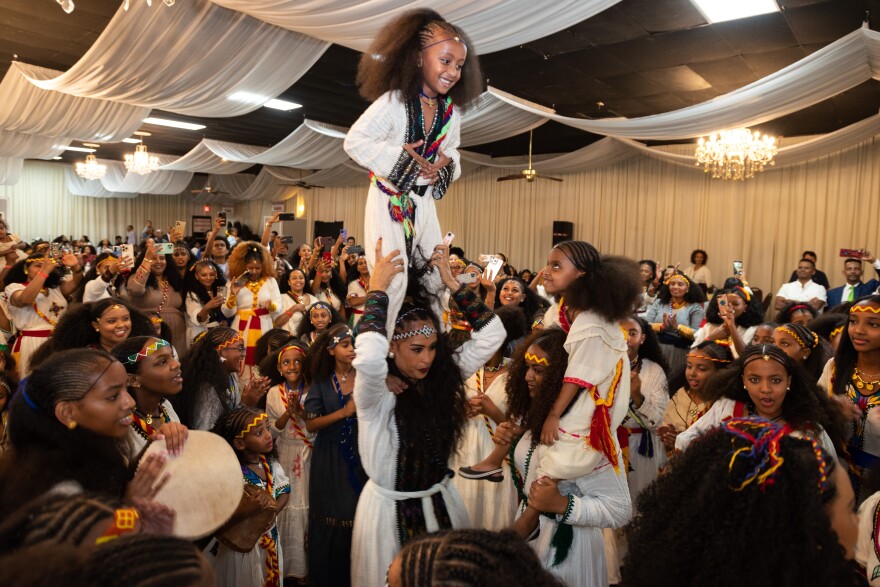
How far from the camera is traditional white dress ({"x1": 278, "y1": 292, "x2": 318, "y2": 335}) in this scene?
5991mm

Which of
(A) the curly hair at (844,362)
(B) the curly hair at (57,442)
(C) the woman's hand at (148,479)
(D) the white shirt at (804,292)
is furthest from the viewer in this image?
(D) the white shirt at (804,292)

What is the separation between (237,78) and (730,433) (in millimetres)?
6445

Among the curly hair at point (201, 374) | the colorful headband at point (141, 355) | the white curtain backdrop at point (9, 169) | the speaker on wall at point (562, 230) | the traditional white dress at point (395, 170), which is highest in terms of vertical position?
the white curtain backdrop at point (9, 169)

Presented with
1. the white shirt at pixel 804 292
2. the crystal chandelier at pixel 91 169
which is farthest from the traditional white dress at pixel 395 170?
the crystal chandelier at pixel 91 169

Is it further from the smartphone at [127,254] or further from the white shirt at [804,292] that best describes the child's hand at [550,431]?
the white shirt at [804,292]

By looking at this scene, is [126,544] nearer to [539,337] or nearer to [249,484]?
[249,484]

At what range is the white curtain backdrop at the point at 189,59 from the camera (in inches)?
210

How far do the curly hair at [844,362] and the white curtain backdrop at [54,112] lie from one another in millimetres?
8870

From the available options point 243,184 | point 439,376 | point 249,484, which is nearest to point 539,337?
point 439,376

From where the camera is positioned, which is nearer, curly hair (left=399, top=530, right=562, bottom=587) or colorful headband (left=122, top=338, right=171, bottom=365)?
curly hair (left=399, top=530, right=562, bottom=587)

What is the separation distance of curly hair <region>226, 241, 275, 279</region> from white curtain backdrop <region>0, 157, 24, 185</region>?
11.8m

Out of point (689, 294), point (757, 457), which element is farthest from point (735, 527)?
point (689, 294)

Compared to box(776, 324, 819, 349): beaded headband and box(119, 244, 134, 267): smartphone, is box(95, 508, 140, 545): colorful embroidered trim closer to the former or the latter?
box(776, 324, 819, 349): beaded headband

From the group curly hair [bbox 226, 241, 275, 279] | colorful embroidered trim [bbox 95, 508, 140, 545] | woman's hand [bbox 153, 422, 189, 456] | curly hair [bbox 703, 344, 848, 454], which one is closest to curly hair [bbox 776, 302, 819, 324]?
curly hair [bbox 703, 344, 848, 454]
